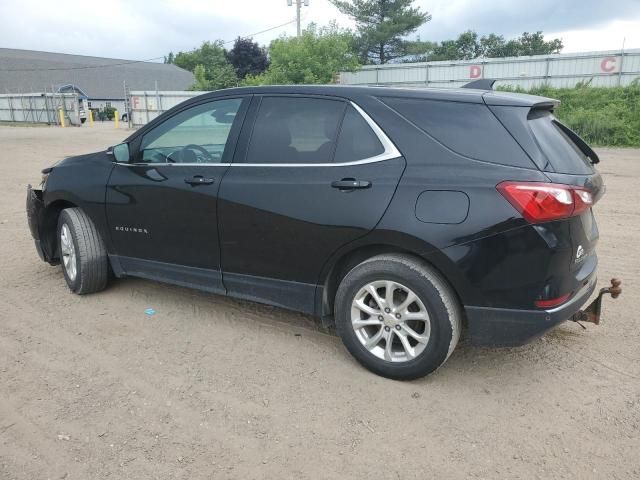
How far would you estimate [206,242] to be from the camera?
387cm

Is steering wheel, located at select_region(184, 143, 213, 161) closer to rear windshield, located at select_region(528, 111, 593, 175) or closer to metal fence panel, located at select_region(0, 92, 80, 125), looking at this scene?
rear windshield, located at select_region(528, 111, 593, 175)

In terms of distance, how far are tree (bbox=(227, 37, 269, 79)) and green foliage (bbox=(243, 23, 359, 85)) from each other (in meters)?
31.8

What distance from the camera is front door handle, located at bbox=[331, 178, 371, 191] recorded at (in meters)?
3.20

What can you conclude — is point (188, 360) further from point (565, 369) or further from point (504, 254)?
point (565, 369)

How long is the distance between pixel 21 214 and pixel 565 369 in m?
7.72

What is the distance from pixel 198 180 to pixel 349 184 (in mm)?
1195

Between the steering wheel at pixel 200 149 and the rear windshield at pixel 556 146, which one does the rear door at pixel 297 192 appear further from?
the rear windshield at pixel 556 146

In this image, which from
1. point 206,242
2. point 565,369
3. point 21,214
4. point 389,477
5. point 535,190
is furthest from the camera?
point 21,214

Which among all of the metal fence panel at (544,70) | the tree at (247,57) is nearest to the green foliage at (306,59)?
the metal fence panel at (544,70)

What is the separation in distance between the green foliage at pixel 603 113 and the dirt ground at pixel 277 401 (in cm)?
1890

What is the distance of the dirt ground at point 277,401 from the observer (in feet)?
8.45

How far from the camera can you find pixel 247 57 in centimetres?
6303

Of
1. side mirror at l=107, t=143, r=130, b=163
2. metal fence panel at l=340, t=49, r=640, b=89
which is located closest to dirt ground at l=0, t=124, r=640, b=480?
side mirror at l=107, t=143, r=130, b=163

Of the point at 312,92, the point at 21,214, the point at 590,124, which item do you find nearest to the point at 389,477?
the point at 312,92
